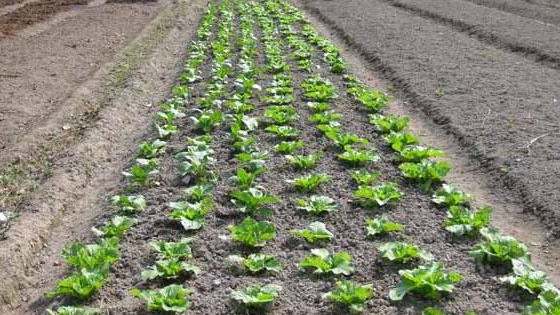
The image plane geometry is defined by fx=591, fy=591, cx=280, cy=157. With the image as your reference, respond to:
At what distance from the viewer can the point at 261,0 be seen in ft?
87.1

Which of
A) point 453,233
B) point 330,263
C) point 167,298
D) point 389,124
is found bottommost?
point 167,298

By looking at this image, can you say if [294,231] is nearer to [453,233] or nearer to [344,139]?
[453,233]

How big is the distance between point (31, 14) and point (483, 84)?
16.6 meters

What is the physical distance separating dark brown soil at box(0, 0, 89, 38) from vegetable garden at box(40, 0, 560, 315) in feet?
37.1

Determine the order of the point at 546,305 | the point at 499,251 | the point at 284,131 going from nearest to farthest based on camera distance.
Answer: the point at 546,305 < the point at 499,251 < the point at 284,131

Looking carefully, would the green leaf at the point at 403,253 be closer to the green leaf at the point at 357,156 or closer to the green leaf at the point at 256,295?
the green leaf at the point at 256,295

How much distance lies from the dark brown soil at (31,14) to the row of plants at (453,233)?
1387 centimetres

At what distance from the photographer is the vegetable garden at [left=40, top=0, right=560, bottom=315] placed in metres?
4.55

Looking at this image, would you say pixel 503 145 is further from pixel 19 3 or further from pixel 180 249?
pixel 19 3

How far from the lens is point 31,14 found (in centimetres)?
2083

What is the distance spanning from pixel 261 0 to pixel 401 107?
17.9 m

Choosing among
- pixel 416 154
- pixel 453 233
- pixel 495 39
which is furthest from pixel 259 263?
pixel 495 39

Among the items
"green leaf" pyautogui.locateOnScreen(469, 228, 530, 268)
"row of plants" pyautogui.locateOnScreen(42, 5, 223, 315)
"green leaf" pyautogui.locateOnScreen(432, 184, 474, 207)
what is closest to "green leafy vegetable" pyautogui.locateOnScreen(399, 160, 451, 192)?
"green leaf" pyautogui.locateOnScreen(432, 184, 474, 207)

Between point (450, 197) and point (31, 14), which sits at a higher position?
point (450, 197)
